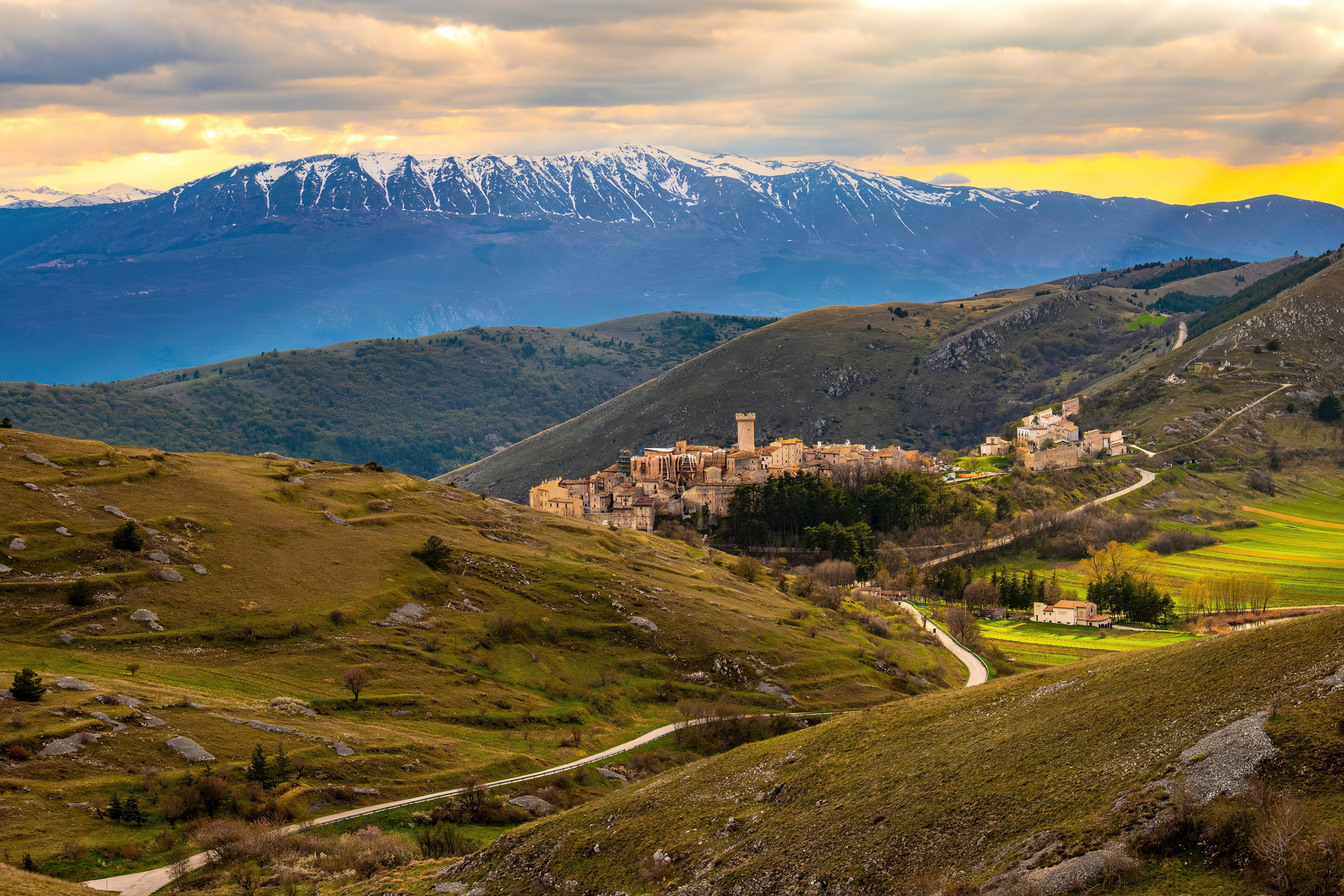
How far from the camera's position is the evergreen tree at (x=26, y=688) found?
136 ft

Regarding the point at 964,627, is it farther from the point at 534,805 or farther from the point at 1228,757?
the point at 1228,757

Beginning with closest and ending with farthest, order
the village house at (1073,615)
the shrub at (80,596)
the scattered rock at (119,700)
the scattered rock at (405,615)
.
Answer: the scattered rock at (119,700)
the shrub at (80,596)
the scattered rock at (405,615)
the village house at (1073,615)

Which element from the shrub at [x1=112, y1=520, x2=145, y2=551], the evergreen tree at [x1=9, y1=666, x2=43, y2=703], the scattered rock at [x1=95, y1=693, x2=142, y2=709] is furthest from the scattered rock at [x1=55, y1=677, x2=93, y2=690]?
the shrub at [x1=112, y1=520, x2=145, y2=551]

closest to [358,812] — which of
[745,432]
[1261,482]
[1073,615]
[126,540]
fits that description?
[126,540]

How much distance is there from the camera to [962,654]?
90.5 metres

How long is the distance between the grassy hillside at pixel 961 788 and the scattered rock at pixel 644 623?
131 ft

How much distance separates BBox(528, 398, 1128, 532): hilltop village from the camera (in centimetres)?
13750

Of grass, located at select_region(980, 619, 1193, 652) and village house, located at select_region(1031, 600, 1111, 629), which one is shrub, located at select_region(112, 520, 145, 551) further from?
village house, located at select_region(1031, 600, 1111, 629)

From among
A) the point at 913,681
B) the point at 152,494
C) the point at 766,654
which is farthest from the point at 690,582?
the point at 152,494

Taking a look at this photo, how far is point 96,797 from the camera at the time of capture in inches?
1481

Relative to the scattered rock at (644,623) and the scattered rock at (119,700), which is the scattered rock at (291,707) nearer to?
the scattered rock at (119,700)

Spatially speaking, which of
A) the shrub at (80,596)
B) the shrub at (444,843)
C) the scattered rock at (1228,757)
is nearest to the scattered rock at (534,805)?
the shrub at (444,843)

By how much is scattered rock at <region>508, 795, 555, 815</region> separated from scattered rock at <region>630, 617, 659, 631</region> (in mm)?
30749

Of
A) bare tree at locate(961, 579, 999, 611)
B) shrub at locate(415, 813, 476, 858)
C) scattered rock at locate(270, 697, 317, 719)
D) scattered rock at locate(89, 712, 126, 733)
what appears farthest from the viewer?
bare tree at locate(961, 579, 999, 611)
